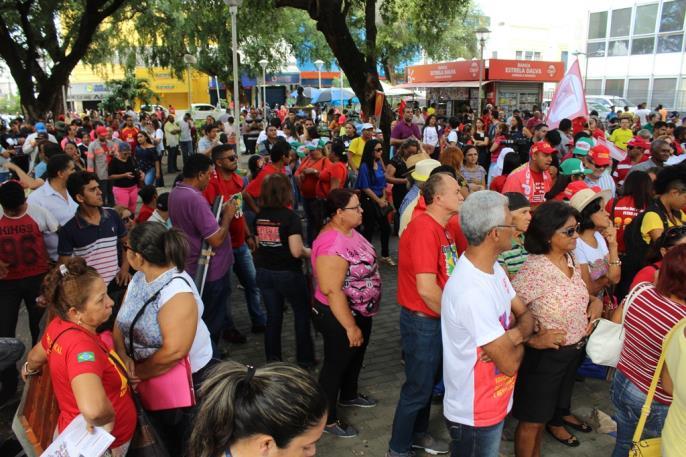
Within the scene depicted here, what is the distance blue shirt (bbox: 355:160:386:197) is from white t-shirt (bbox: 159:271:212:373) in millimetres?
4825

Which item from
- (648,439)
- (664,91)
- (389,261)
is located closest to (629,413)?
(648,439)

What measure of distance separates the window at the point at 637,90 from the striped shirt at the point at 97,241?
38246mm

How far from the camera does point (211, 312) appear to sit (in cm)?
439

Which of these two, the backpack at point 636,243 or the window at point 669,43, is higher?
the window at point 669,43

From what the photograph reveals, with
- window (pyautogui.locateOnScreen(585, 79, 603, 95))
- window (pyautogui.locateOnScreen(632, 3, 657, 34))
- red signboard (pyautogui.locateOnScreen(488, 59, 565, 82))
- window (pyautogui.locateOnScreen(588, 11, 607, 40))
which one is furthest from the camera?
window (pyautogui.locateOnScreen(585, 79, 603, 95))

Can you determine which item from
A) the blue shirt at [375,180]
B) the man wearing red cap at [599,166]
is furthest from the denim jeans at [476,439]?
the blue shirt at [375,180]

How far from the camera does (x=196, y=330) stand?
2.69m

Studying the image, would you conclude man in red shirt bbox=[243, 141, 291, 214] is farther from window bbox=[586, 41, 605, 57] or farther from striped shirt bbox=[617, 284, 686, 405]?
window bbox=[586, 41, 605, 57]

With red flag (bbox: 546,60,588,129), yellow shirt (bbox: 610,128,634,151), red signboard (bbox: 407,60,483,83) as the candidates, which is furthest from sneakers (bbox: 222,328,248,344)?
red signboard (bbox: 407,60,483,83)

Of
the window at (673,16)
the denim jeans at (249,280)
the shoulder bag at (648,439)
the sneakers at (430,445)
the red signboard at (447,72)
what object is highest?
the window at (673,16)

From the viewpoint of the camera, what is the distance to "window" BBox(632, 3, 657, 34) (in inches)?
1319

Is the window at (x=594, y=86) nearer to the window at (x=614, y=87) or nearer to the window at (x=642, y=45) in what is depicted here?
the window at (x=614, y=87)

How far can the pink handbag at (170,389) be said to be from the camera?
2.66 meters

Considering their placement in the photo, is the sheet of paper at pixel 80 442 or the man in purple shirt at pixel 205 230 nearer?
the sheet of paper at pixel 80 442
